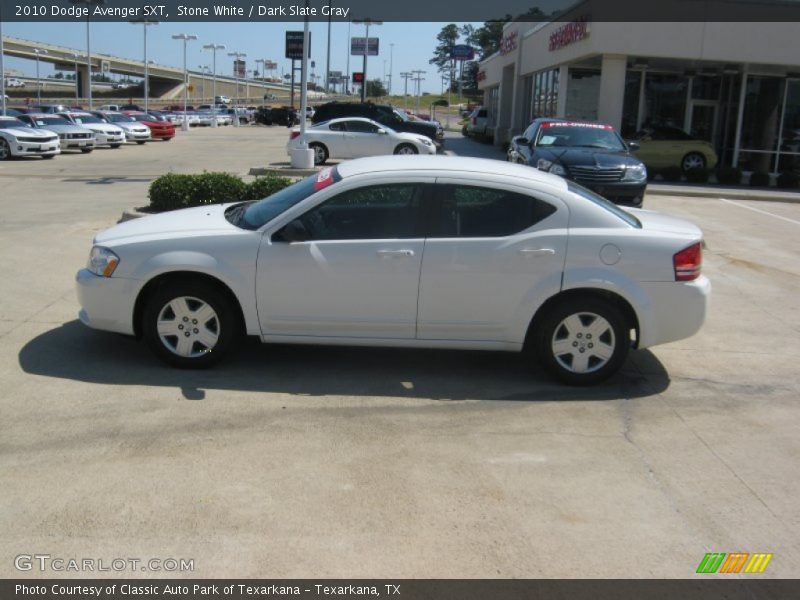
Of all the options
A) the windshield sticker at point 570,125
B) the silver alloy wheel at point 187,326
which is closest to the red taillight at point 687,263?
the silver alloy wheel at point 187,326

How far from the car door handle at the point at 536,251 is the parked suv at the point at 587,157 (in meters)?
7.89

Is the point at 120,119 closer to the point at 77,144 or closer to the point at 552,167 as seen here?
the point at 77,144

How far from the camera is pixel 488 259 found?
5.88 metres

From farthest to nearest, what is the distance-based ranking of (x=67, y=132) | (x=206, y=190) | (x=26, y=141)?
(x=67, y=132) < (x=26, y=141) < (x=206, y=190)

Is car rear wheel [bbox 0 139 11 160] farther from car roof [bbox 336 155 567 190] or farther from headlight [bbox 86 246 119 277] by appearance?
car roof [bbox 336 155 567 190]

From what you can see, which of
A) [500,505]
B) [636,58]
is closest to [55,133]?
[636,58]

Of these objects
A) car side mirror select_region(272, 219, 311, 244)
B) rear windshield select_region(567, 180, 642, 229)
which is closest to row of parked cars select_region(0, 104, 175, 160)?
car side mirror select_region(272, 219, 311, 244)

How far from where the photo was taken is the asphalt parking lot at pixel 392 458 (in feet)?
12.7

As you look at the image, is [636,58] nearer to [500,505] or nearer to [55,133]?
[55,133]

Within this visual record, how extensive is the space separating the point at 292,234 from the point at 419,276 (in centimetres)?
98

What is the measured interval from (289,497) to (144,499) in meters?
0.75

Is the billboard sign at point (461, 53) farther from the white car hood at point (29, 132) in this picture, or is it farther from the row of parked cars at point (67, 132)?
the white car hood at point (29, 132)

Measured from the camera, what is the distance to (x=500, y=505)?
4.30 meters

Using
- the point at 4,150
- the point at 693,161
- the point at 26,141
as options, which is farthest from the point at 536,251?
the point at 4,150
